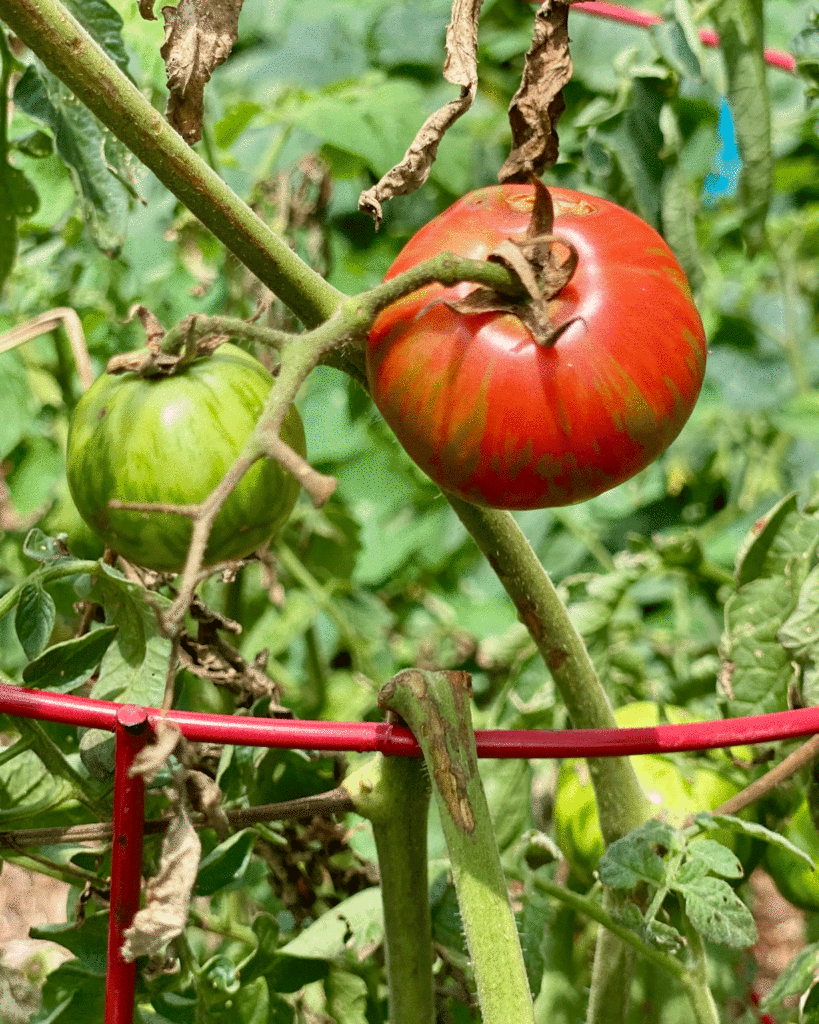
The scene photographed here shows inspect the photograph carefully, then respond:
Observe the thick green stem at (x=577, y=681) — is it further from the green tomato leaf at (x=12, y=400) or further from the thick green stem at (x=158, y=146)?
the green tomato leaf at (x=12, y=400)

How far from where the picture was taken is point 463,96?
65 cm

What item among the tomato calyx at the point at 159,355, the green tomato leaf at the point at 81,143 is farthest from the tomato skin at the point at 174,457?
the green tomato leaf at the point at 81,143

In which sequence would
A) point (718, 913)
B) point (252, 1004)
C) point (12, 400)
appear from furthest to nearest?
1. point (12, 400)
2. point (252, 1004)
3. point (718, 913)

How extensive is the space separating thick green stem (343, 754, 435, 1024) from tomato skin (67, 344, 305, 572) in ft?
0.53

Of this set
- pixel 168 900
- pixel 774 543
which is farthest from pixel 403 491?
pixel 168 900

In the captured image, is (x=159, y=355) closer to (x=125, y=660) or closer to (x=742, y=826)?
(x=125, y=660)

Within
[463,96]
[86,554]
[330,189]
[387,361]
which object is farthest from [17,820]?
[330,189]

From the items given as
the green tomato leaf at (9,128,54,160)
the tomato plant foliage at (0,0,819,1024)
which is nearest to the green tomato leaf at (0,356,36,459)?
the tomato plant foliage at (0,0,819,1024)

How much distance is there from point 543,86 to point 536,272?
0.14 meters

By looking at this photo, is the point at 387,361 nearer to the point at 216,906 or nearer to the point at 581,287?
the point at 581,287

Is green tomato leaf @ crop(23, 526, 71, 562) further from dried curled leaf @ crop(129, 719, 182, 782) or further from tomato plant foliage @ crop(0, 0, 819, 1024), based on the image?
dried curled leaf @ crop(129, 719, 182, 782)

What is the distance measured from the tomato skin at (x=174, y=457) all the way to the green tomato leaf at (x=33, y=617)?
2.1 inches

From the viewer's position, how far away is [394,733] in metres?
0.70

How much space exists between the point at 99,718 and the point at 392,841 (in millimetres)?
206
